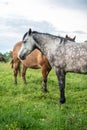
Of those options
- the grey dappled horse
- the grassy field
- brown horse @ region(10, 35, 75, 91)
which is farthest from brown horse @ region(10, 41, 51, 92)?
the grey dappled horse

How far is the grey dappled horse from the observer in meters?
12.1

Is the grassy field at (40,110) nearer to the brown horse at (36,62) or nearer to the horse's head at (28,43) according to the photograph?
the brown horse at (36,62)

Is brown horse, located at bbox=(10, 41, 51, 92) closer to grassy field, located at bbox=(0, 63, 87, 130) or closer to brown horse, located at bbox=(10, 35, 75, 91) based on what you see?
brown horse, located at bbox=(10, 35, 75, 91)

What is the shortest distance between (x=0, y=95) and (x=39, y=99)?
76.9 inches

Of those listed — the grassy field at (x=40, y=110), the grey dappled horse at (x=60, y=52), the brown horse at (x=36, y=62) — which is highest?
the grey dappled horse at (x=60, y=52)

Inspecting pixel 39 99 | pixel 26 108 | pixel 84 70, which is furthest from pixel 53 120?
pixel 39 99

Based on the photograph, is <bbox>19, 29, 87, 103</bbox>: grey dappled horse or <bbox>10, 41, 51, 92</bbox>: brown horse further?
<bbox>10, 41, 51, 92</bbox>: brown horse

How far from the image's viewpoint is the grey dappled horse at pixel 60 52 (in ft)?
39.5

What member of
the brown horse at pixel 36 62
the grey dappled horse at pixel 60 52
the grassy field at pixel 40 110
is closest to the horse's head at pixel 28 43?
the grey dappled horse at pixel 60 52

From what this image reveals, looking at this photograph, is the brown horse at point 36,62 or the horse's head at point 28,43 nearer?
the horse's head at point 28,43

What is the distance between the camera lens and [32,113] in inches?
391

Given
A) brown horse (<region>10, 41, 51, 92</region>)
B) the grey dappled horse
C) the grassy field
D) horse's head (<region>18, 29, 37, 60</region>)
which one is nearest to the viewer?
the grassy field

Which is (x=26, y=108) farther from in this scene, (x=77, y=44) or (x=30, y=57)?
(x=30, y=57)

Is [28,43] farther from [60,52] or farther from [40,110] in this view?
[40,110]
